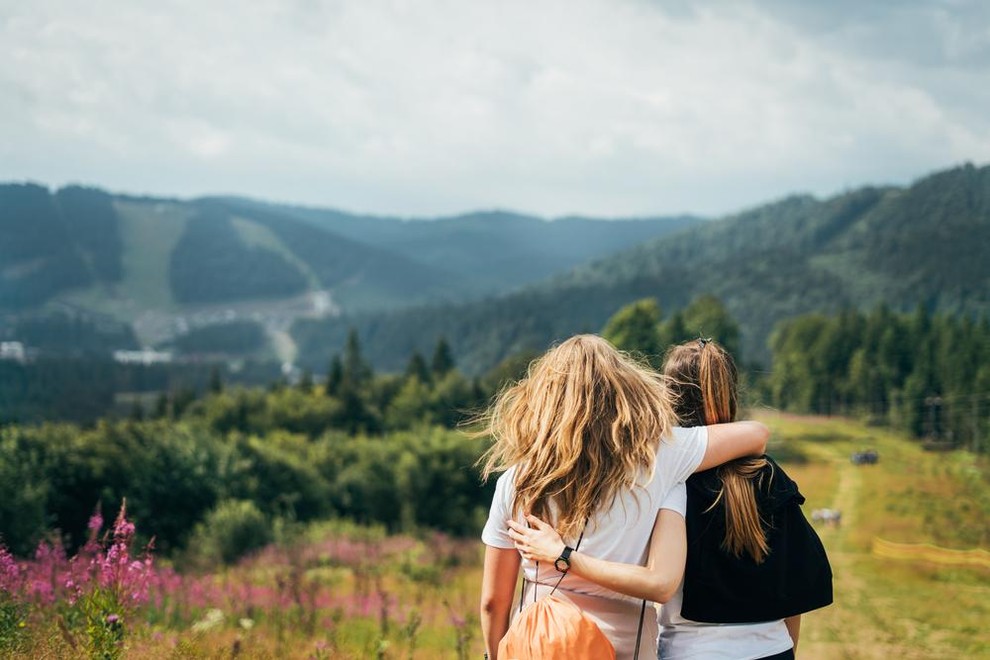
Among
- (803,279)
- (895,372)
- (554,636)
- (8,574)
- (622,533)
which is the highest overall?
(803,279)

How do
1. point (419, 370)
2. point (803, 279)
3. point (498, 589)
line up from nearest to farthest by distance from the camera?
point (498, 589)
point (419, 370)
point (803, 279)

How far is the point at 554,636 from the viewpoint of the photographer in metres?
2.98

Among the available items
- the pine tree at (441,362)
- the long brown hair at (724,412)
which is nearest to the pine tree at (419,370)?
the pine tree at (441,362)

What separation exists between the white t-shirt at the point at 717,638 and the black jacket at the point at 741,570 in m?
0.03

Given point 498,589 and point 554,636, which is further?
point 498,589

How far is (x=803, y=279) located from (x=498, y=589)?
11956 centimetres

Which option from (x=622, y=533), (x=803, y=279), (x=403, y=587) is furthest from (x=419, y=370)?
(x=622, y=533)

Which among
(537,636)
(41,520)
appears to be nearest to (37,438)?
(41,520)

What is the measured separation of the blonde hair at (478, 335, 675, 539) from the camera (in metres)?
3.08

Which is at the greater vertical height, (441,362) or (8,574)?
(8,574)

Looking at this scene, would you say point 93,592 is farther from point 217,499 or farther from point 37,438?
point 217,499

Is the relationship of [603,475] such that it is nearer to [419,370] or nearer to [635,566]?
[635,566]

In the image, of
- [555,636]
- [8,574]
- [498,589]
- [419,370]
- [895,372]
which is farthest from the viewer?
[419,370]

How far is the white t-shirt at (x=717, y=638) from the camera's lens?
3371 mm
